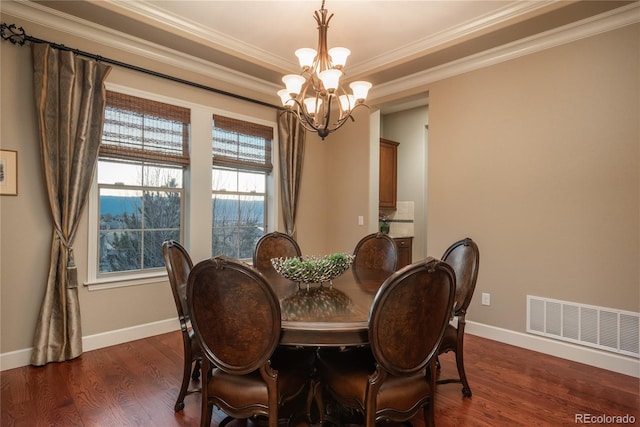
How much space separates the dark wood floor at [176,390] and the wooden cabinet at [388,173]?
2951mm

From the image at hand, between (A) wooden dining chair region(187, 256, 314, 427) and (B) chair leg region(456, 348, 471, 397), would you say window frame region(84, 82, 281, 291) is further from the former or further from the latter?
(B) chair leg region(456, 348, 471, 397)

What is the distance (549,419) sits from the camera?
2.00m

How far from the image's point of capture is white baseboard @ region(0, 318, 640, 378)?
261cm

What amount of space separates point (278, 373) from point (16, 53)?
3.15 m

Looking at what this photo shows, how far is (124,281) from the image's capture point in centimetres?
318

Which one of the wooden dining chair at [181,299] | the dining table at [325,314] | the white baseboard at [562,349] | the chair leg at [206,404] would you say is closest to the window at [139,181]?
the wooden dining chair at [181,299]

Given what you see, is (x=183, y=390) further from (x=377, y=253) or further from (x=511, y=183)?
(x=511, y=183)

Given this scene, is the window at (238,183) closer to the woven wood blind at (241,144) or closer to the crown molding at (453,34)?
the woven wood blind at (241,144)

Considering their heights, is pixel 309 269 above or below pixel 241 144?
below

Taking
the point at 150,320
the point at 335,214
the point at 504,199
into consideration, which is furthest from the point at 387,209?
the point at 150,320

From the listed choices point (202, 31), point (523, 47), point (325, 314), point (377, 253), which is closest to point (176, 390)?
point (325, 314)

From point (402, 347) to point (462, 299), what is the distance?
94 cm

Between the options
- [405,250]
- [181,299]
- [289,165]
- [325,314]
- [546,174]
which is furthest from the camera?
[405,250]

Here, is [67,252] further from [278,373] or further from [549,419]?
[549,419]
